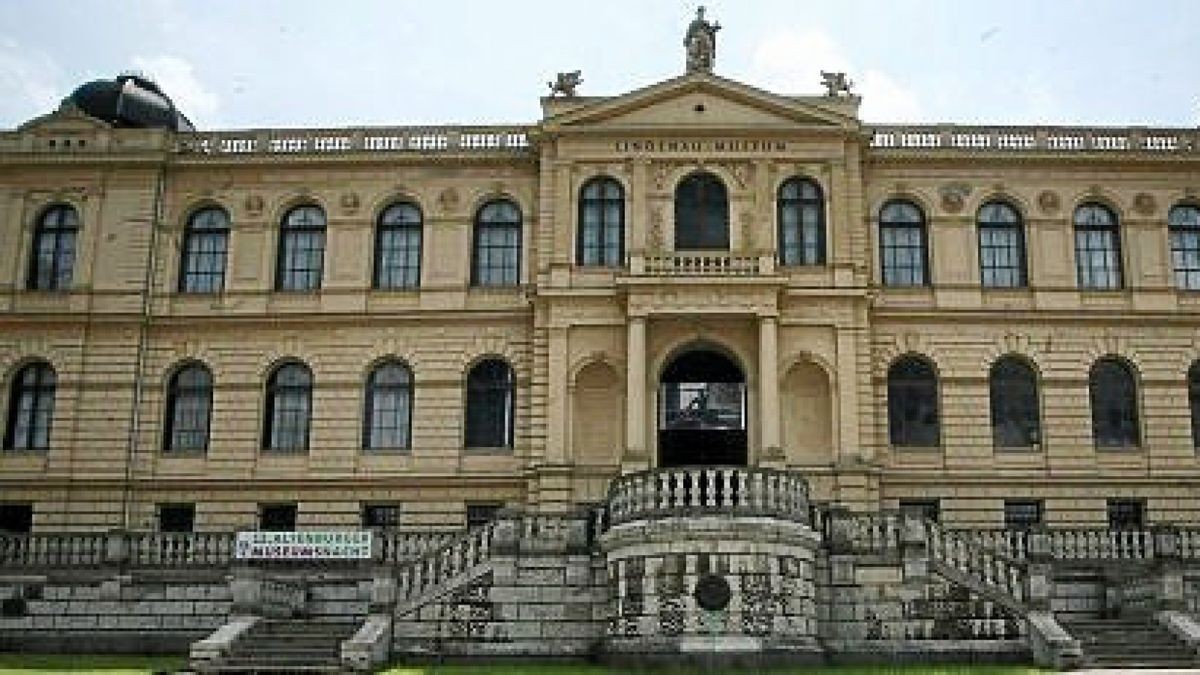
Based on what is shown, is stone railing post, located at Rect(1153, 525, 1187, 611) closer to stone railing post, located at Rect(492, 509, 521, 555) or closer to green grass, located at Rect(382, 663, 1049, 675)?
green grass, located at Rect(382, 663, 1049, 675)

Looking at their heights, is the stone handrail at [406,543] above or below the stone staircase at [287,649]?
above

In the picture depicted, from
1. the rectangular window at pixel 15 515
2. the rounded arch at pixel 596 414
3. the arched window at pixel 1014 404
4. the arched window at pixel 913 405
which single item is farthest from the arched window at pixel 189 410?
the arched window at pixel 1014 404

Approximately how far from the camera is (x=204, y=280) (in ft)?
128

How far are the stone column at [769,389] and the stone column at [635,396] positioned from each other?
314 cm

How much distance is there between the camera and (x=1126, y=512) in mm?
35969

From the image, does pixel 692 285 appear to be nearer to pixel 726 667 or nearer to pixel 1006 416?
pixel 1006 416

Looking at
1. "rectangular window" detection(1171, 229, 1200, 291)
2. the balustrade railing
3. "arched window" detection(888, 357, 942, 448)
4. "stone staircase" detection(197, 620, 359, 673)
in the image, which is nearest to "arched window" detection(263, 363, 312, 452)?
"stone staircase" detection(197, 620, 359, 673)

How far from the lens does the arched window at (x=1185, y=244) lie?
125 feet

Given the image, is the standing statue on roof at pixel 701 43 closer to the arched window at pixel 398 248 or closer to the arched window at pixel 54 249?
the arched window at pixel 398 248

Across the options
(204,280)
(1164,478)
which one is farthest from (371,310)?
(1164,478)

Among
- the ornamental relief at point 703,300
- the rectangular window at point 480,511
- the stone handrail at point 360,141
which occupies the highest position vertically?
the stone handrail at point 360,141

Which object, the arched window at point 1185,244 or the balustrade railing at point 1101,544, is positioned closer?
the balustrade railing at point 1101,544

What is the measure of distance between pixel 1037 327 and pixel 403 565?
67.3 ft

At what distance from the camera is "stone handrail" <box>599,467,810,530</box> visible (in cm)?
2509
